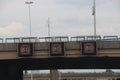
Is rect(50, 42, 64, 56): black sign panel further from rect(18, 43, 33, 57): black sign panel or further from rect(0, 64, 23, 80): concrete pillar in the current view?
rect(0, 64, 23, 80): concrete pillar

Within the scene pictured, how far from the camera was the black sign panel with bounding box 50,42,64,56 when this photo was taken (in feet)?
161

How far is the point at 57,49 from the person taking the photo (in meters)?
49.4

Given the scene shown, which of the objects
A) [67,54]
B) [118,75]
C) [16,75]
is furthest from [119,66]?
[118,75]

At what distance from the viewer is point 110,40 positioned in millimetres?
50250

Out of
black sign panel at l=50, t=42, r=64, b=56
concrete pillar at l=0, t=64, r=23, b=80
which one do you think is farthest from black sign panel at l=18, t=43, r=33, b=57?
concrete pillar at l=0, t=64, r=23, b=80

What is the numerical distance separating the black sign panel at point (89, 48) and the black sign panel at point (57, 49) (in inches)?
108

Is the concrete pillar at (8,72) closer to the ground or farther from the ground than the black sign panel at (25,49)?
closer to the ground

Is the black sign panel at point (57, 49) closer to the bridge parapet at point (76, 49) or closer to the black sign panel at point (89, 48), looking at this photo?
the bridge parapet at point (76, 49)

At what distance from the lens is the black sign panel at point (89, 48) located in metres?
48.8

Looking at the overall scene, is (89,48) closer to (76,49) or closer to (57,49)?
(76,49)

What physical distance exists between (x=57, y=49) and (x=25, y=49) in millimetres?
4105

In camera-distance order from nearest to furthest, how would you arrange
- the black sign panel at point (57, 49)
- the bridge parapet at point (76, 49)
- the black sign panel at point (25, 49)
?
the black sign panel at point (57, 49) → the bridge parapet at point (76, 49) → the black sign panel at point (25, 49)

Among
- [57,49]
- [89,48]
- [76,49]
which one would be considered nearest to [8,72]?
[57,49]

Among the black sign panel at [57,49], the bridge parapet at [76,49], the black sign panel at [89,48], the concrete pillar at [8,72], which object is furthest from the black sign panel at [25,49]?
the concrete pillar at [8,72]
